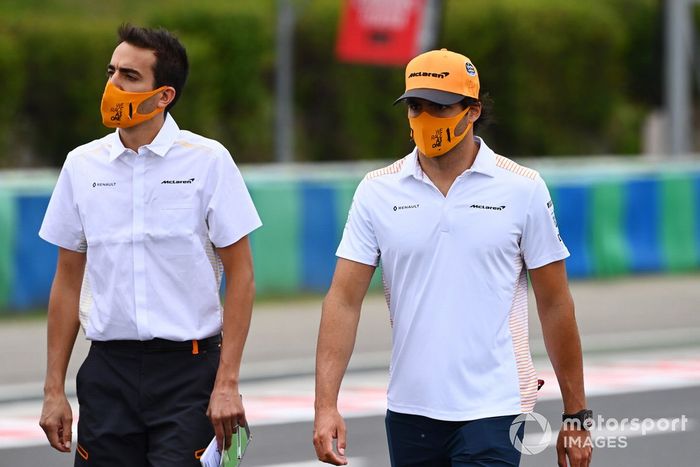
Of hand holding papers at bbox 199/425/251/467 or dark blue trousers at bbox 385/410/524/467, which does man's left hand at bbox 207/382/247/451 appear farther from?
dark blue trousers at bbox 385/410/524/467

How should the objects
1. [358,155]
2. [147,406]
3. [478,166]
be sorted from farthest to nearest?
1. [358,155]
2. [147,406]
3. [478,166]

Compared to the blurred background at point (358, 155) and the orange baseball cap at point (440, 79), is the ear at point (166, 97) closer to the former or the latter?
the orange baseball cap at point (440, 79)

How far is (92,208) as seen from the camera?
4.80 m

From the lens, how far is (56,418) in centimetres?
483

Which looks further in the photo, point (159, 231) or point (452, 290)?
point (159, 231)

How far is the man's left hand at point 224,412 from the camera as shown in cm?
462

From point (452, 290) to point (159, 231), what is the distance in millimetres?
925

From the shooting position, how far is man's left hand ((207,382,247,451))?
462 centimetres

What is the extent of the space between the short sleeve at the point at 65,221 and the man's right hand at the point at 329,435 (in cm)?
98

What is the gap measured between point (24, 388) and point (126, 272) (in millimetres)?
6408

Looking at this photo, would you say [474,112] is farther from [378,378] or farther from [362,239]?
[378,378]

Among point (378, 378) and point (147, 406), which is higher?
point (147, 406)

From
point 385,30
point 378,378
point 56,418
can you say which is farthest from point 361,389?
point 385,30

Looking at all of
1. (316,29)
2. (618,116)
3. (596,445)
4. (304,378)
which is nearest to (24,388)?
(304,378)
